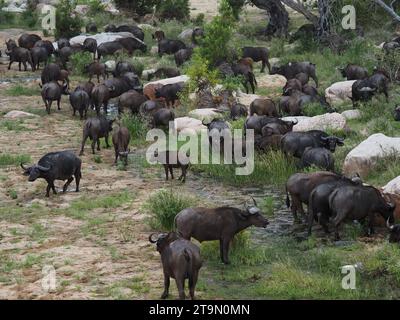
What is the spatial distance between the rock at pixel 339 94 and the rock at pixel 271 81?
316cm

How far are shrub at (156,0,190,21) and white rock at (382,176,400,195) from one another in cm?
3092

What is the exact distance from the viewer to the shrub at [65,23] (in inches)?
1484

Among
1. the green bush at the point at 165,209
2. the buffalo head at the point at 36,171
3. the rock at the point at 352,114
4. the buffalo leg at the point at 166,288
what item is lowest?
the rock at the point at 352,114

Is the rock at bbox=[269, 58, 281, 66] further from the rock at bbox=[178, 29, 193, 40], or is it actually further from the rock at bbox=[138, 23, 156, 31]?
the rock at bbox=[138, 23, 156, 31]

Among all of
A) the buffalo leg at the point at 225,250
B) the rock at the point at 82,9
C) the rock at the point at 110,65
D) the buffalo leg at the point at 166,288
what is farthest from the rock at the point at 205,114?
the rock at the point at 82,9

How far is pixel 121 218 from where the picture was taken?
14516 millimetres

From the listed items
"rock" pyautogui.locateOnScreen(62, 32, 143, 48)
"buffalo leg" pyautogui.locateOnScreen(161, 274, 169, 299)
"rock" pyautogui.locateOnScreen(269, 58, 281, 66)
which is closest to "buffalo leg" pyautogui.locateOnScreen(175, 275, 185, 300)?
"buffalo leg" pyautogui.locateOnScreen(161, 274, 169, 299)

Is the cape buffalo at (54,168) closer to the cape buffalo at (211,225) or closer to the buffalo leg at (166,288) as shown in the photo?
the cape buffalo at (211,225)

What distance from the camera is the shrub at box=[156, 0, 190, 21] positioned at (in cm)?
4372

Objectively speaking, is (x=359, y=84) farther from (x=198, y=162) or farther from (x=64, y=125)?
(x=64, y=125)

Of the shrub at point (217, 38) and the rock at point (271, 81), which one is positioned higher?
the shrub at point (217, 38)

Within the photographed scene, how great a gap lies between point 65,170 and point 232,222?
5.26m

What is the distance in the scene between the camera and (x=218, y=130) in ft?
62.5
